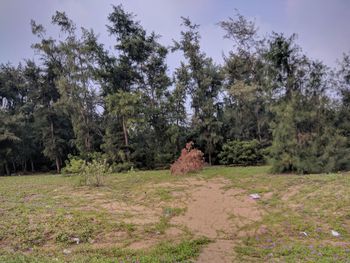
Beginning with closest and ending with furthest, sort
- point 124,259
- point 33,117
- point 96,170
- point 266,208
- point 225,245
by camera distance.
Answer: point 124,259 → point 225,245 → point 266,208 → point 96,170 → point 33,117

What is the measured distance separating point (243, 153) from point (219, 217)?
37.2 ft

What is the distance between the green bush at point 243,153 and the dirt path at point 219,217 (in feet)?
29.5

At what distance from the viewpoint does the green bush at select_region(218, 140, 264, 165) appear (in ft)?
55.8

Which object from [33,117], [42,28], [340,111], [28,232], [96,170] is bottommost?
[28,232]

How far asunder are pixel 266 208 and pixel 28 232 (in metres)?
5.31

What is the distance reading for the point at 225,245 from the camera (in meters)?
4.66

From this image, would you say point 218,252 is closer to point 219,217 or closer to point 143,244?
point 143,244

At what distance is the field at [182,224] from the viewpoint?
164 inches

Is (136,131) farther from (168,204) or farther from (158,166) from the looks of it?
(168,204)

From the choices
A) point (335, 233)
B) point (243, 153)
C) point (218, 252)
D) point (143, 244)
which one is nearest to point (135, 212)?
point (143, 244)

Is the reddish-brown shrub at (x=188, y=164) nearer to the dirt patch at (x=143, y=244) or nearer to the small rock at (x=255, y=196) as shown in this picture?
the small rock at (x=255, y=196)

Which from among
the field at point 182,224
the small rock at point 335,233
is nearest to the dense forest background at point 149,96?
the field at point 182,224

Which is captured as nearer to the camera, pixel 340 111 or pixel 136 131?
pixel 340 111

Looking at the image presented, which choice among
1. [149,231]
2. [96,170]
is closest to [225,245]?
[149,231]
